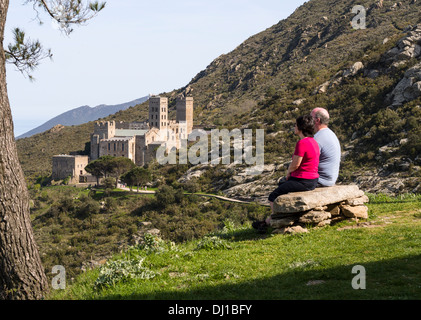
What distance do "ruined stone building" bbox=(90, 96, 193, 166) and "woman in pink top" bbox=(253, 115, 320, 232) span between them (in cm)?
5444

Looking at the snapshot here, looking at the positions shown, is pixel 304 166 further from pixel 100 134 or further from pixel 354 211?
pixel 100 134

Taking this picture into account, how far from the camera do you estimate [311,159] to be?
7160 mm

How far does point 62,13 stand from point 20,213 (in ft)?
12.0

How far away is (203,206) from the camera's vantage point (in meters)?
34.5

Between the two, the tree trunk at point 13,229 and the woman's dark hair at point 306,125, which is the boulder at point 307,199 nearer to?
the woman's dark hair at point 306,125

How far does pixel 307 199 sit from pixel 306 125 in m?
1.27

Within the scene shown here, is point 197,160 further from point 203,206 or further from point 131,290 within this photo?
point 131,290

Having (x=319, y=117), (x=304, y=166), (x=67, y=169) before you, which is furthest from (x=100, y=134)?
(x=304, y=166)

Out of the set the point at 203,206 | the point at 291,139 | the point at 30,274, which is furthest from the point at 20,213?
the point at 291,139

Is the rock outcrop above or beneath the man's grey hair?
above

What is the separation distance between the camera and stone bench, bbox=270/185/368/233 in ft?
22.8

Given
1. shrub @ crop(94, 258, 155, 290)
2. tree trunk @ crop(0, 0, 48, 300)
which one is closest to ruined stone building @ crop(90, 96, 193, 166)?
shrub @ crop(94, 258, 155, 290)

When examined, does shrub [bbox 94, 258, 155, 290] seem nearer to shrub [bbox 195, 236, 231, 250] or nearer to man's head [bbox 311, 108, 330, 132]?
shrub [bbox 195, 236, 231, 250]

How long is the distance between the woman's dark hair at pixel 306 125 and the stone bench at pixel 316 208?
0.99m
